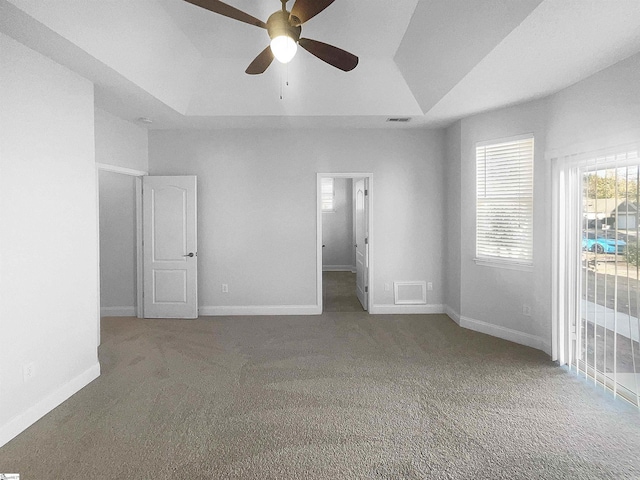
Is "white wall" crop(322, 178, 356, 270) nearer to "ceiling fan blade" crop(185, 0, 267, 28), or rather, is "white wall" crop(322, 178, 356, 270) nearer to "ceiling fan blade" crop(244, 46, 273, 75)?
"ceiling fan blade" crop(244, 46, 273, 75)

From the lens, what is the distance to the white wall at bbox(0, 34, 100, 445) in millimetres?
2611

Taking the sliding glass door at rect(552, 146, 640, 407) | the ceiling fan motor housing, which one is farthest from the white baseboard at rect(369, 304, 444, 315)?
the ceiling fan motor housing

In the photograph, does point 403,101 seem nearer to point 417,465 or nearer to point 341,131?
point 341,131

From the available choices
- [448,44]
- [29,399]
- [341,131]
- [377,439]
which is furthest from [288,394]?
[341,131]

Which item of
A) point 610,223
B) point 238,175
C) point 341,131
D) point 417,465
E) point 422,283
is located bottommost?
point 417,465

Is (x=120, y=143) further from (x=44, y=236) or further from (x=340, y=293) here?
(x=340, y=293)

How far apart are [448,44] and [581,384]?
323 centimetres

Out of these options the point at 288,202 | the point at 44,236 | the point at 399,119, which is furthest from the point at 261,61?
the point at 288,202

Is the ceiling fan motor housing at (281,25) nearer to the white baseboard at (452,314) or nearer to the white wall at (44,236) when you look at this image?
the white wall at (44,236)

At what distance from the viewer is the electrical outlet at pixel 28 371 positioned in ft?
9.01

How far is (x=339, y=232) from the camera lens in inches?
408

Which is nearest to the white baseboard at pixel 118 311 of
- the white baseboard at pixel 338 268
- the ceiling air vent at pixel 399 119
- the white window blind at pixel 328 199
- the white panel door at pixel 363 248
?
the white panel door at pixel 363 248

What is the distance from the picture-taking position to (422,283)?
5.73 metres

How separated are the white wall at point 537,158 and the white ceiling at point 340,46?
0.71ft
